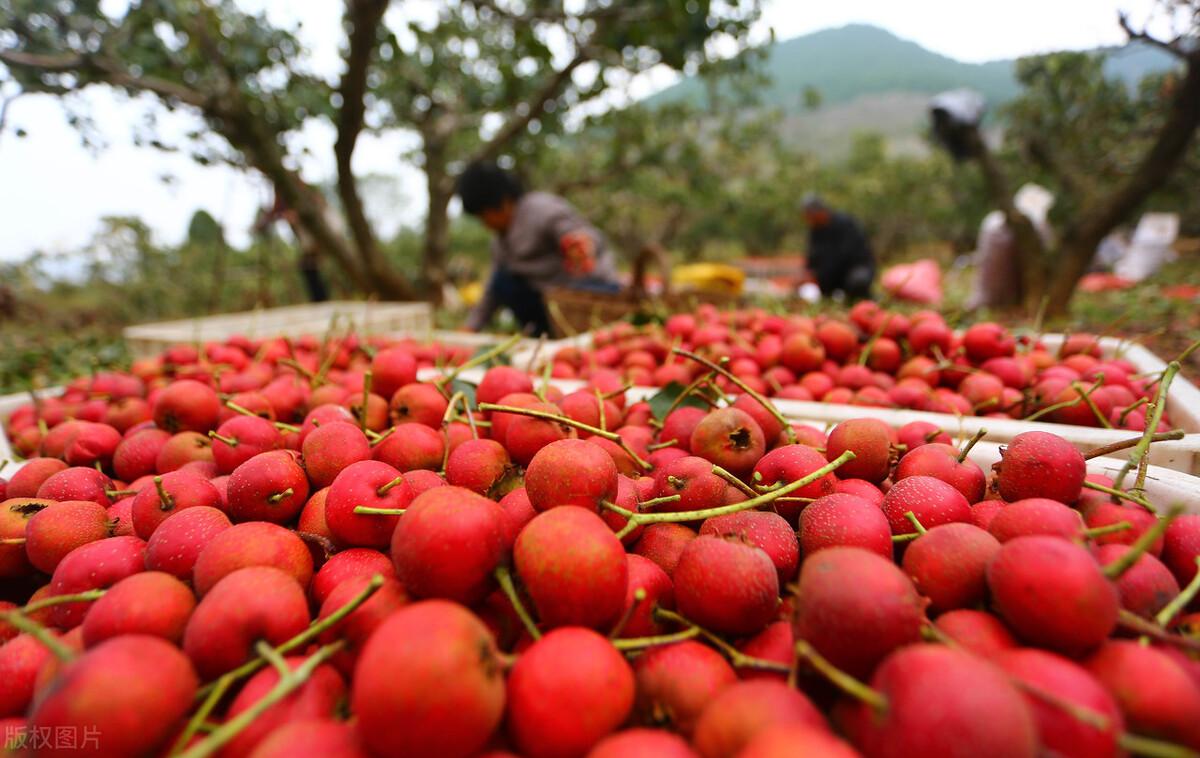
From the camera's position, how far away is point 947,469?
1331 millimetres

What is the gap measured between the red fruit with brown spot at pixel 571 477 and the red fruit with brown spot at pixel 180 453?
1.05m

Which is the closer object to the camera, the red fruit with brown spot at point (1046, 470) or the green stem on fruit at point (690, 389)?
the red fruit with brown spot at point (1046, 470)

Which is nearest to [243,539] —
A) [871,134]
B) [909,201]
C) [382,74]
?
[382,74]

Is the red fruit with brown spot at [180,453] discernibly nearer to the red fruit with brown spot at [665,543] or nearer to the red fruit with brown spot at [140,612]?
the red fruit with brown spot at [140,612]

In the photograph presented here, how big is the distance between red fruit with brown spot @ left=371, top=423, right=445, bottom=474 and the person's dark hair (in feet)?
11.4

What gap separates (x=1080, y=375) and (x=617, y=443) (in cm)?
187

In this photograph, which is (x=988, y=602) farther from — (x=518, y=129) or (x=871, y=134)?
(x=871, y=134)

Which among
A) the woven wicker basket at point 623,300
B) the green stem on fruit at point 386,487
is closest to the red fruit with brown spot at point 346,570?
the green stem on fruit at point 386,487

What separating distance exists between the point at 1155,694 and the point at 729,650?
1.73ft

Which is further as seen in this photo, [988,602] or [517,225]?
[517,225]

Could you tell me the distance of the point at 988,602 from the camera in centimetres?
98

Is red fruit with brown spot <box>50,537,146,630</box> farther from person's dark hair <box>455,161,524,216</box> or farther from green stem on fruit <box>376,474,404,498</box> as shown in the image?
person's dark hair <box>455,161,524,216</box>

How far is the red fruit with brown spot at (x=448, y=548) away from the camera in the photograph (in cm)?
93

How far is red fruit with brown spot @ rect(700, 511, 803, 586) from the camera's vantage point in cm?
111
